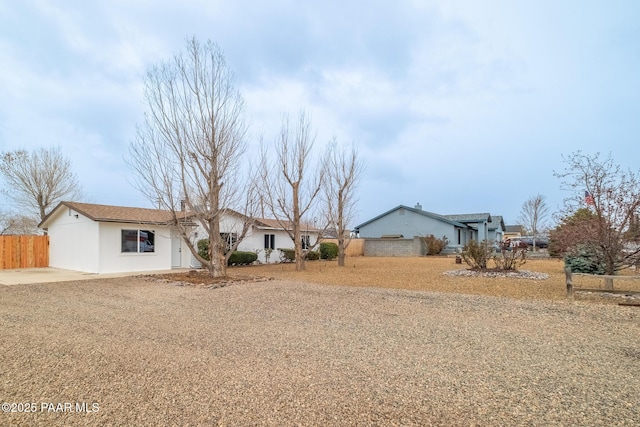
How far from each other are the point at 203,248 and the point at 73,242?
5.95 m

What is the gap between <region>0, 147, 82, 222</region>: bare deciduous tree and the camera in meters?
25.8

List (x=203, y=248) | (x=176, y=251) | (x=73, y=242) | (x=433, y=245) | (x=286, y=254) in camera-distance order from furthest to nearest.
Answer: (x=433, y=245) → (x=286, y=254) → (x=176, y=251) → (x=203, y=248) → (x=73, y=242)

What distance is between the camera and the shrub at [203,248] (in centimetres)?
1806

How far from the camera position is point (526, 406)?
3.14m

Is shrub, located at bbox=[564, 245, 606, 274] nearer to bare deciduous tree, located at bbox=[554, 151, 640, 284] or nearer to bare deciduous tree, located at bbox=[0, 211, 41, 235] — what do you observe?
bare deciduous tree, located at bbox=[554, 151, 640, 284]

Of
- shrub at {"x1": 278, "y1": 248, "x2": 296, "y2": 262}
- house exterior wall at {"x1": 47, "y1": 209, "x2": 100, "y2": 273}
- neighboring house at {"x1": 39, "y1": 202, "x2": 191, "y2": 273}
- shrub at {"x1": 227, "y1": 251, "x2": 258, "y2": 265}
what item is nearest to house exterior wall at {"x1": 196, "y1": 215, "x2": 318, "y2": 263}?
shrub at {"x1": 278, "y1": 248, "x2": 296, "y2": 262}

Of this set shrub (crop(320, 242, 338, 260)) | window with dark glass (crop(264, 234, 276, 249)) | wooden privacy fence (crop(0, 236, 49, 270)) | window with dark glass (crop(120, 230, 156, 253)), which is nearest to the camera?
window with dark glass (crop(120, 230, 156, 253))

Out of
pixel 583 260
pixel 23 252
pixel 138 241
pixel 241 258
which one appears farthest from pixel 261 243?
pixel 583 260

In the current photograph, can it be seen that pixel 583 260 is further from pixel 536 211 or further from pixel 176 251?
pixel 536 211

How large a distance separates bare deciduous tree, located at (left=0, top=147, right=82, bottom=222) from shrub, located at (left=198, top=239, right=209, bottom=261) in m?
16.4

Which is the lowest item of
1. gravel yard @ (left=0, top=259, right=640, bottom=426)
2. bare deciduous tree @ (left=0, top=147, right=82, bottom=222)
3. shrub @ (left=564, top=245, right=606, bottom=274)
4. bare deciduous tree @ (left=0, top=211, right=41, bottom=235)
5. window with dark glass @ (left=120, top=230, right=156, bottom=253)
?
gravel yard @ (left=0, top=259, right=640, bottom=426)

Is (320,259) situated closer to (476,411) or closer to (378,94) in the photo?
(378,94)

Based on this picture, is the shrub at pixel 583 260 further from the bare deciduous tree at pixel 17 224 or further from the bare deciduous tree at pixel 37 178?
the bare deciduous tree at pixel 17 224

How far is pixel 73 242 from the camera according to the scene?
56.1 ft
